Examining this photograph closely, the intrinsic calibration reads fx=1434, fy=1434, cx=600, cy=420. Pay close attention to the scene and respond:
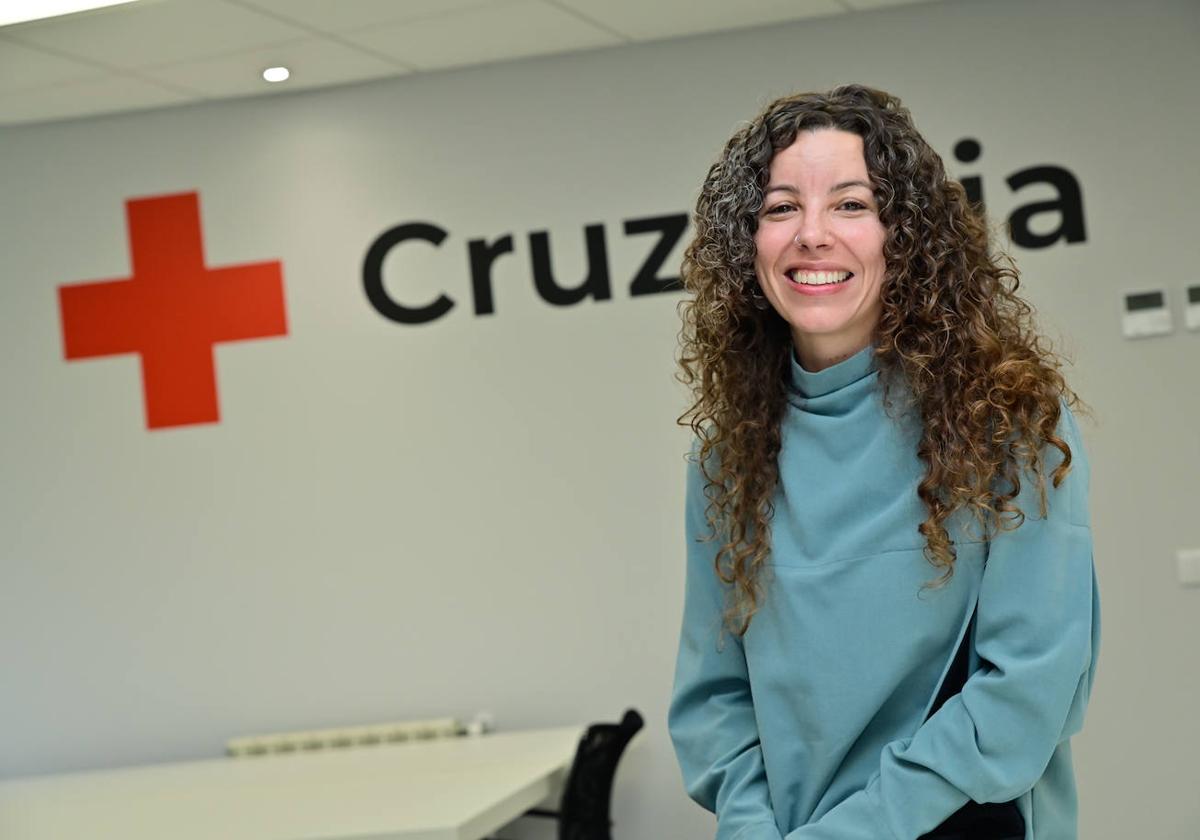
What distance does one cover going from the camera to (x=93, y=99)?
4.59m

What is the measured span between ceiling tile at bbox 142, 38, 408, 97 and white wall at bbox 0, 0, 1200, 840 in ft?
0.34

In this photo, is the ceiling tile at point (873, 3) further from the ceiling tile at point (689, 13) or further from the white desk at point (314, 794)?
the white desk at point (314, 794)

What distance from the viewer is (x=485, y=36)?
14.1 feet

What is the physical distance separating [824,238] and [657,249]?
10.2 ft

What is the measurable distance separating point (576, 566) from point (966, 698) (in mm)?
3269

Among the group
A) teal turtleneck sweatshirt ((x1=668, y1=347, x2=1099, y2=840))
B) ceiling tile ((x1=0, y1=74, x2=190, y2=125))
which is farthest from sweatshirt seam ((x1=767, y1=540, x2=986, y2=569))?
ceiling tile ((x1=0, y1=74, x2=190, y2=125))

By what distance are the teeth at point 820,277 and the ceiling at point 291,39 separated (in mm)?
2693

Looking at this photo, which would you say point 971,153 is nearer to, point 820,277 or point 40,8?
point 40,8

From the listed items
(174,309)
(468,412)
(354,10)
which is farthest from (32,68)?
(468,412)

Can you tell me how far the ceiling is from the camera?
3.87m

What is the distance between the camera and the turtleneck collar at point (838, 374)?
4.79ft

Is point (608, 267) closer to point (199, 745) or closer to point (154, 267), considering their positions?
point (154, 267)

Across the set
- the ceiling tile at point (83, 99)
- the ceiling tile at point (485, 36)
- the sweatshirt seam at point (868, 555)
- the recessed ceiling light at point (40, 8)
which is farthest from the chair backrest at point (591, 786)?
the sweatshirt seam at point (868, 555)

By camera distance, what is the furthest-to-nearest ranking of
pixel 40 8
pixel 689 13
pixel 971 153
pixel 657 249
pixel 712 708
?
pixel 657 249, pixel 971 153, pixel 689 13, pixel 40 8, pixel 712 708
